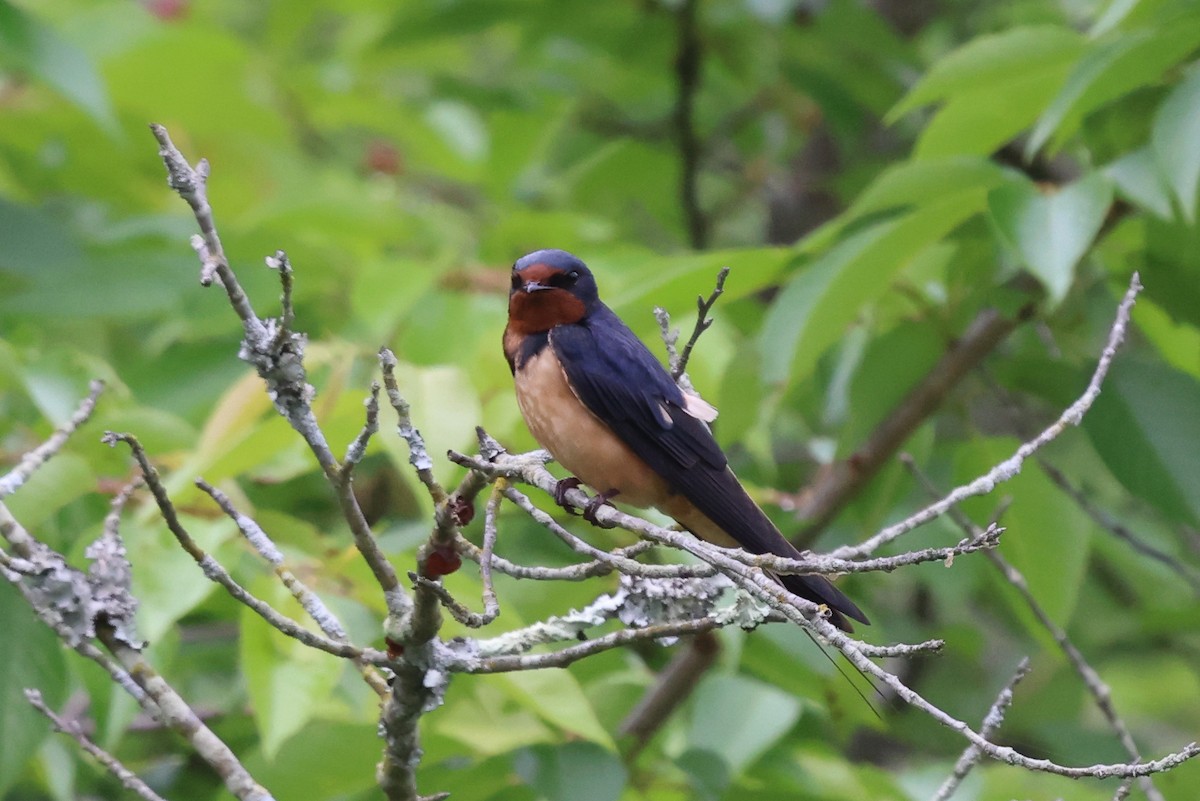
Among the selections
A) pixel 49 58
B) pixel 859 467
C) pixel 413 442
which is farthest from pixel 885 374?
pixel 49 58

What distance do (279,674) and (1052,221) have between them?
6.43 ft

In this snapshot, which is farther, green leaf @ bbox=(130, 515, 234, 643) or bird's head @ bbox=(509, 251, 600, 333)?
bird's head @ bbox=(509, 251, 600, 333)

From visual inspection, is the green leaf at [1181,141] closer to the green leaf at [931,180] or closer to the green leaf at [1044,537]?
the green leaf at [931,180]

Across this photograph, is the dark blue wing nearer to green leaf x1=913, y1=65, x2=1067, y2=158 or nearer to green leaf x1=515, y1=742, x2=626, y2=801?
green leaf x1=515, y1=742, x2=626, y2=801

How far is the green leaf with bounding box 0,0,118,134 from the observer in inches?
147

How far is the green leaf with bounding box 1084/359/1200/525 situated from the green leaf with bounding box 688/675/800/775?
1067mm

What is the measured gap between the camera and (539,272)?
127 inches

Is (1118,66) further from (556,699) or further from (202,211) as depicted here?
(202,211)

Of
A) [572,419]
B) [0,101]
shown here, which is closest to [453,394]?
[572,419]

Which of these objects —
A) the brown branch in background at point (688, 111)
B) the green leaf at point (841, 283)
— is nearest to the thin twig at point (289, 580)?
→ the green leaf at point (841, 283)

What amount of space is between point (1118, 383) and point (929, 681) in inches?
104

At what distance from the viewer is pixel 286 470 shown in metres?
3.15

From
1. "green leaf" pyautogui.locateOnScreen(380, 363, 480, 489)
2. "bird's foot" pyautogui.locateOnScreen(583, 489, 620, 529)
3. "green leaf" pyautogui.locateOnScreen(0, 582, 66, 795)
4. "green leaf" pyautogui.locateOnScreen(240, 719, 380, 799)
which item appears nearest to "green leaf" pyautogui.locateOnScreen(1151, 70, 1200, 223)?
"bird's foot" pyautogui.locateOnScreen(583, 489, 620, 529)

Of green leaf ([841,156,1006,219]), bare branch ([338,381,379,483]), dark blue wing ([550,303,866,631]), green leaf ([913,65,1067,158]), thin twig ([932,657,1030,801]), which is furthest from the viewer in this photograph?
green leaf ([913,65,1067,158])
